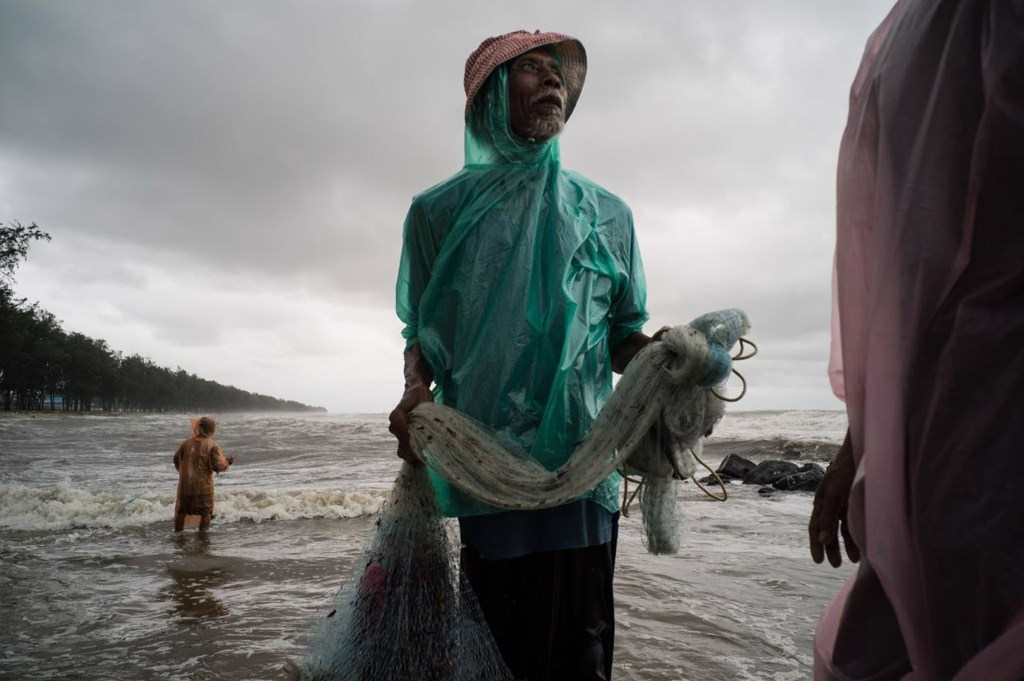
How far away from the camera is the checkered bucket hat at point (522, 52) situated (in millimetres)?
2205

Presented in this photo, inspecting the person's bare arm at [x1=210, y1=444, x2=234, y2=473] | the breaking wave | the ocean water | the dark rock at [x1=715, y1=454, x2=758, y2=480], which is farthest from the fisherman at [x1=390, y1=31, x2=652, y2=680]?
the dark rock at [x1=715, y1=454, x2=758, y2=480]

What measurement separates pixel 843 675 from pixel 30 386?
269 ft

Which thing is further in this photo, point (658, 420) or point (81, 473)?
point (81, 473)

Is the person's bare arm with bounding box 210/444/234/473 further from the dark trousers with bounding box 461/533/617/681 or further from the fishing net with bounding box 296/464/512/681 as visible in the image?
the dark trousers with bounding box 461/533/617/681

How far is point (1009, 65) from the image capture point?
998 millimetres

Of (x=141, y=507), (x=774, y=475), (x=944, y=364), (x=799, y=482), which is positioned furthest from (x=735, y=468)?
(x=944, y=364)

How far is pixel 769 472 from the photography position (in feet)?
44.7

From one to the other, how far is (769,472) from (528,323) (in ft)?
42.9

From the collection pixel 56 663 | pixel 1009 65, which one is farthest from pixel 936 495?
pixel 56 663

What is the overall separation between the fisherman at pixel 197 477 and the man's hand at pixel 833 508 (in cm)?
839

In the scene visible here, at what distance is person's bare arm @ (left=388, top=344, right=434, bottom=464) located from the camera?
2119 millimetres

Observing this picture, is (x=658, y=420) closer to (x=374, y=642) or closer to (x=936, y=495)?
(x=936, y=495)

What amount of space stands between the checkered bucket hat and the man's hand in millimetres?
1580

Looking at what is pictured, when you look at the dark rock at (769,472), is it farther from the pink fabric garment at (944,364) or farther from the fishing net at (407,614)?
the pink fabric garment at (944,364)
